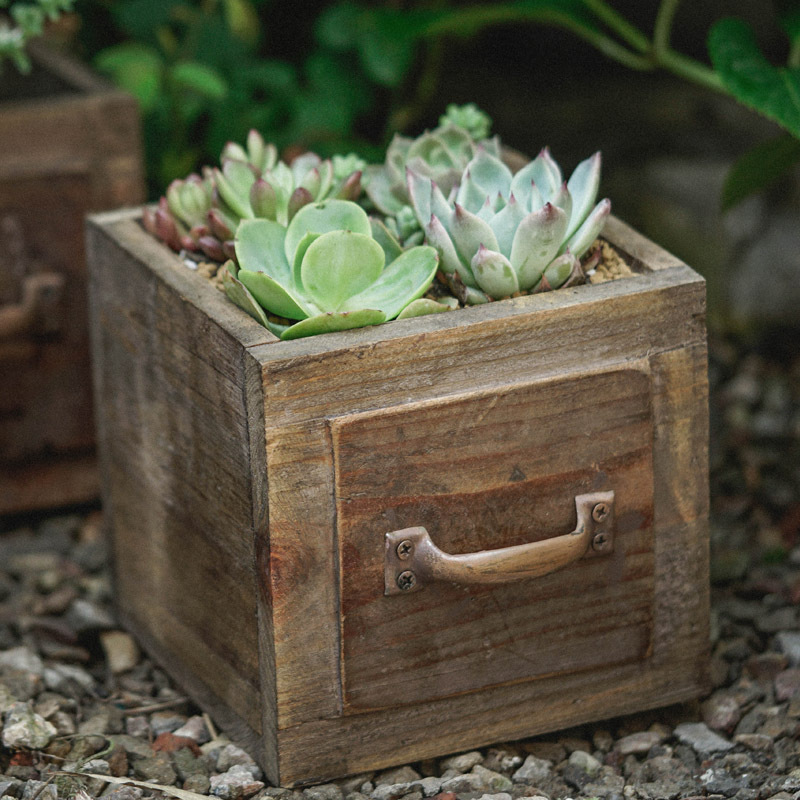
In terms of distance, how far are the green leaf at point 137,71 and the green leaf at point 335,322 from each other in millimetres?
1034

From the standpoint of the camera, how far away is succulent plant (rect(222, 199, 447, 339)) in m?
1.25

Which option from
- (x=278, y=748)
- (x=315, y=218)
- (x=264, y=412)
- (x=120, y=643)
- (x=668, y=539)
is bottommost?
(x=120, y=643)

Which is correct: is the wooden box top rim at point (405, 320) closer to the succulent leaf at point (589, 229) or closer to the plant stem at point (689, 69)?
the succulent leaf at point (589, 229)

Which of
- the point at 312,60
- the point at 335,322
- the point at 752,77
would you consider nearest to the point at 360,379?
the point at 335,322

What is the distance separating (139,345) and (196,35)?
109 cm

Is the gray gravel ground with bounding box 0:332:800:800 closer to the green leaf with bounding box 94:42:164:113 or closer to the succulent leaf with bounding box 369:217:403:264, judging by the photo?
the succulent leaf with bounding box 369:217:403:264

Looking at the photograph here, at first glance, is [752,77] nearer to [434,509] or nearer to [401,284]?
[401,284]

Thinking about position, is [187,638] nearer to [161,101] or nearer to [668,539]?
[668,539]

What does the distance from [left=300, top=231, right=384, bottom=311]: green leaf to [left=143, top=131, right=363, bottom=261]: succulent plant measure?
0.16m

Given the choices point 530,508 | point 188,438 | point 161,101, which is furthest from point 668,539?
point 161,101

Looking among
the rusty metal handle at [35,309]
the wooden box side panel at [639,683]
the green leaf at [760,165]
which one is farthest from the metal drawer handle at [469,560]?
the rusty metal handle at [35,309]

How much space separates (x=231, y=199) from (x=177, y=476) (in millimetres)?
304

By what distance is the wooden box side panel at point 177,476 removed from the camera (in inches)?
51.2

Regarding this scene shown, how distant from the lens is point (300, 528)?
1237 millimetres
